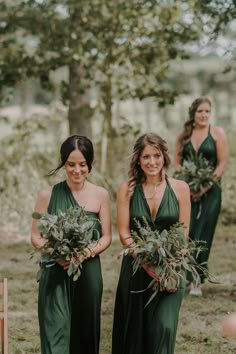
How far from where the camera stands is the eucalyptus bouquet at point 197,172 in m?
10.0

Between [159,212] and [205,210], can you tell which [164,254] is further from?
[205,210]

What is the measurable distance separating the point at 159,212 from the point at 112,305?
3.59m

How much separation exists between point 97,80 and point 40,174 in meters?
2.10

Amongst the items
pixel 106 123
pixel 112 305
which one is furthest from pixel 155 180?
pixel 106 123

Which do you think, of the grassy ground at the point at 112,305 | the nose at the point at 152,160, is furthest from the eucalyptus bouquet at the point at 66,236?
the grassy ground at the point at 112,305

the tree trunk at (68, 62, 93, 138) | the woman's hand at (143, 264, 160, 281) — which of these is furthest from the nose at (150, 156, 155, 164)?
the tree trunk at (68, 62, 93, 138)

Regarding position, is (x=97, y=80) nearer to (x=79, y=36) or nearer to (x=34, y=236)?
(x=79, y=36)

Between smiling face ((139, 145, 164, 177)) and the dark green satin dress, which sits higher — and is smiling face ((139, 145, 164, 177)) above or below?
above

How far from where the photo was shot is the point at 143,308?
616 centimetres

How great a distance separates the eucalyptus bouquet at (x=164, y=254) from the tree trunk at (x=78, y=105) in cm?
962

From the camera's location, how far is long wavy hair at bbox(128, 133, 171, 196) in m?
6.34

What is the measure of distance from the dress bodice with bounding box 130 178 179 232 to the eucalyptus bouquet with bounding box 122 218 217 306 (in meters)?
0.17

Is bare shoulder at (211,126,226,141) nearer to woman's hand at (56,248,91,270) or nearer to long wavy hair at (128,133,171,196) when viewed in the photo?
long wavy hair at (128,133,171,196)

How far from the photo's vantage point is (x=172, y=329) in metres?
6.02
